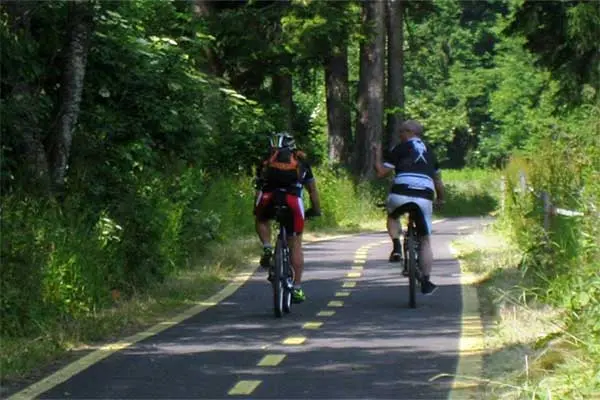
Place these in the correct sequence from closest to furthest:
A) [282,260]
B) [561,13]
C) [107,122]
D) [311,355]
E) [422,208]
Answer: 1. [311,355]
2. [282,260]
3. [422,208]
4. [107,122]
5. [561,13]

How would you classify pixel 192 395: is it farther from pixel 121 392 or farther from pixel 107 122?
pixel 107 122

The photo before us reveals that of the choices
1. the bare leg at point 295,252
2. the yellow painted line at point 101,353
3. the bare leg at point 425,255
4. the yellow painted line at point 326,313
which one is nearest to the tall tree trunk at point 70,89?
the yellow painted line at point 101,353

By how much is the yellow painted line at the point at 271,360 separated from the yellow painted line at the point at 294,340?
726 millimetres

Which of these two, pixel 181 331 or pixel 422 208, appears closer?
pixel 181 331

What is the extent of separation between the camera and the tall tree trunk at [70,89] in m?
16.1

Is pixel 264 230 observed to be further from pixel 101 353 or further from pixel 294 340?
pixel 101 353

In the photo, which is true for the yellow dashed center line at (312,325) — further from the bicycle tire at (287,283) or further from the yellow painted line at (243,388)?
the yellow painted line at (243,388)

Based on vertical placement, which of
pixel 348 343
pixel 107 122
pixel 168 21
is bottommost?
pixel 348 343

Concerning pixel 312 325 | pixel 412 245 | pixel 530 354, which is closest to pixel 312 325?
pixel 312 325

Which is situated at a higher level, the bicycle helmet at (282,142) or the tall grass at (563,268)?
the bicycle helmet at (282,142)

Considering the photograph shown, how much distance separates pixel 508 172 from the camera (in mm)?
24219

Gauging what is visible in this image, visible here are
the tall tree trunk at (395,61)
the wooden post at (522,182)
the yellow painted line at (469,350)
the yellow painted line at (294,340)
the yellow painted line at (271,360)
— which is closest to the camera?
the yellow painted line at (469,350)

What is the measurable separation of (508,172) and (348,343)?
12.0 metres

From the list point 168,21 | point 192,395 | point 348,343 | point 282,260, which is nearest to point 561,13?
point 168,21
